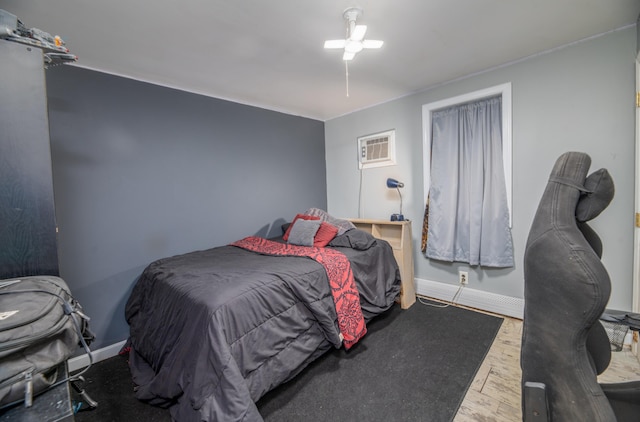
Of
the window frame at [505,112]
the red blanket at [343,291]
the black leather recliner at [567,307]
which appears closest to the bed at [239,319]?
the red blanket at [343,291]

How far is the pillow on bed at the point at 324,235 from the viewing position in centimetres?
274

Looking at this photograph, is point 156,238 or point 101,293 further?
point 156,238

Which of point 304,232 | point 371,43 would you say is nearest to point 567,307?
point 371,43

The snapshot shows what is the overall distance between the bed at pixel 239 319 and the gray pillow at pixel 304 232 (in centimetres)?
25

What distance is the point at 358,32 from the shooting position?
154 centimetres

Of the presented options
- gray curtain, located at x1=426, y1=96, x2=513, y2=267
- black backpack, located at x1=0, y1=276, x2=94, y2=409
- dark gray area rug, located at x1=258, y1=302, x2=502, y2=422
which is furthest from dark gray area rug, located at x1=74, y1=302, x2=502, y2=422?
black backpack, located at x1=0, y1=276, x2=94, y2=409

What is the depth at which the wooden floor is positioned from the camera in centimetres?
146

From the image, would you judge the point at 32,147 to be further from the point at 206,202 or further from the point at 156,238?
the point at 206,202

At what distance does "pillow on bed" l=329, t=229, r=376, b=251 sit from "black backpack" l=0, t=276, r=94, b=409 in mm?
2055

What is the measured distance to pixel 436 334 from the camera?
2254 mm

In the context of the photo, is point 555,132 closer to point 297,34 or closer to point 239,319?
point 297,34

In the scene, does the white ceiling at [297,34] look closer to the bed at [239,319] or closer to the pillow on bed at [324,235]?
the pillow on bed at [324,235]

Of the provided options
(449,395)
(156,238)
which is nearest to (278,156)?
(156,238)

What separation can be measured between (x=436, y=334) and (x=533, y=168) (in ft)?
5.58
